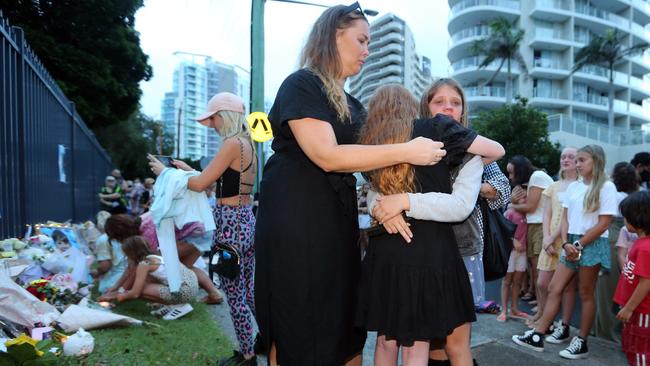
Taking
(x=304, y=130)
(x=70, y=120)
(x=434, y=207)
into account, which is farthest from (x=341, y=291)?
(x=70, y=120)

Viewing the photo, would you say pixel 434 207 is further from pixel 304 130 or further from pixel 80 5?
pixel 80 5

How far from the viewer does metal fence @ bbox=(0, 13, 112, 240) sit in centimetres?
399

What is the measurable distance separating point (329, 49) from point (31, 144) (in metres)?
4.36

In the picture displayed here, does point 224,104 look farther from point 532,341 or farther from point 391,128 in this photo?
point 532,341

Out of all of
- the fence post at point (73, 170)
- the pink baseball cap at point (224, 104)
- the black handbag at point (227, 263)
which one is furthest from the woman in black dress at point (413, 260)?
the fence post at point (73, 170)

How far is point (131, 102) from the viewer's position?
19141 mm

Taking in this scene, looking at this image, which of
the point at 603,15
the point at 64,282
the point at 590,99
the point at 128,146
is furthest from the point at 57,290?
the point at 603,15

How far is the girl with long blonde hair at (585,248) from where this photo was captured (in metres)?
3.70

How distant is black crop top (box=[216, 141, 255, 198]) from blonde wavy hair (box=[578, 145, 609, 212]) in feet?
9.51

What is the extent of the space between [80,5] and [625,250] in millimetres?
18271

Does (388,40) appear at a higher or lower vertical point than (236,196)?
higher

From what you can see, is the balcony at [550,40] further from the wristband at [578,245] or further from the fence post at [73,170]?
the wristband at [578,245]

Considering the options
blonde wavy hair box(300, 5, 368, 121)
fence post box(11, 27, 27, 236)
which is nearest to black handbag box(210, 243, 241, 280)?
blonde wavy hair box(300, 5, 368, 121)

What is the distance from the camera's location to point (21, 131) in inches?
174
